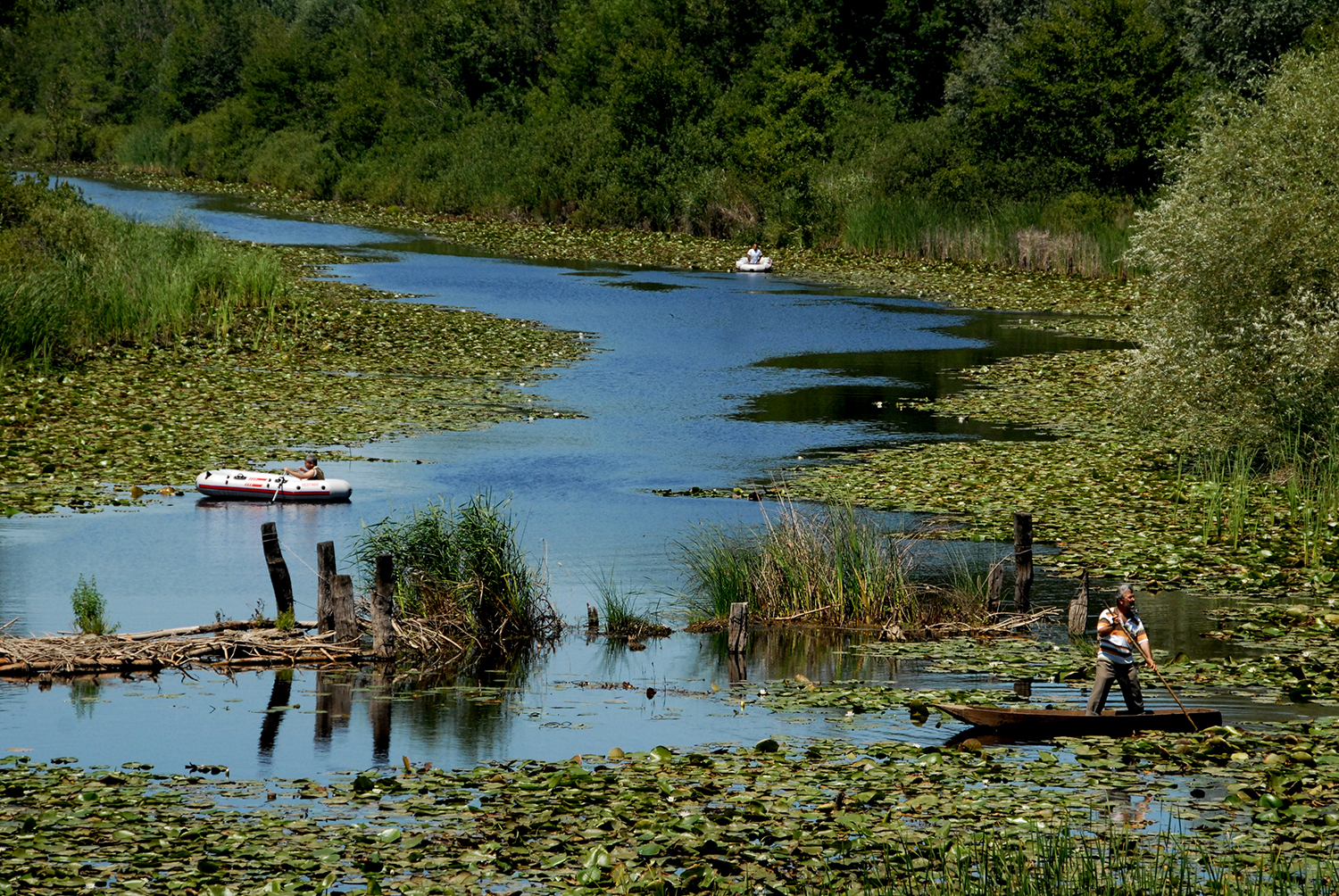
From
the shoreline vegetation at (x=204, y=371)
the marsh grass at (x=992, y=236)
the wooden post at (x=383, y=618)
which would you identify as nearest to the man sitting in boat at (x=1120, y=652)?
the wooden post at (x=383, y=618)

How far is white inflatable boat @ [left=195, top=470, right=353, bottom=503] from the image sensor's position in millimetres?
28359

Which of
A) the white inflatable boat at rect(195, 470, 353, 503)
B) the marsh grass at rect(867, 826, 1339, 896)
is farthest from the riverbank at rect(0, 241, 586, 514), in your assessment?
the marsh grass at rect(867, 826, 1339, 896)

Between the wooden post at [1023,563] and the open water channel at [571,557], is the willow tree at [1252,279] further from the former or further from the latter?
the wooden post at [1023,563]

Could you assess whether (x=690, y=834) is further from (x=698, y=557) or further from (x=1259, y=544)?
(x=1259, y=544)

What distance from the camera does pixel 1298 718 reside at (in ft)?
56.5

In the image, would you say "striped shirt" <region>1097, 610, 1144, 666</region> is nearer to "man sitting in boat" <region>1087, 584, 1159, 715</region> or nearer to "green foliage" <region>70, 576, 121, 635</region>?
"man sitting in boat" <region>1087, 584, 1159, 715</region>

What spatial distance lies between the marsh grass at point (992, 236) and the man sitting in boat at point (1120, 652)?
4924cm

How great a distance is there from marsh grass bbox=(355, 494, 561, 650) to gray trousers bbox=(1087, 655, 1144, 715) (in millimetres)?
8446

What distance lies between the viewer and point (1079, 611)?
21000 mm

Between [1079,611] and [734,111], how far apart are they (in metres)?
71.9

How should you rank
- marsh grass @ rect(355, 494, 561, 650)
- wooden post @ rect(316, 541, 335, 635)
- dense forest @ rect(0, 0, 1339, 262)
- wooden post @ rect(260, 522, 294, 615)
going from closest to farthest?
wooden post @ rect(316, 541, 335, 635)
wooden post @ rect(260, 522, 294, 615)
marsh grass @ rect(355, 494, 561, 650)
dense forest @ rect(0, 0, 1339, 262)

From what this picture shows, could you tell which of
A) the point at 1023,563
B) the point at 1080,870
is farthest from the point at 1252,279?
the point at 1080,870

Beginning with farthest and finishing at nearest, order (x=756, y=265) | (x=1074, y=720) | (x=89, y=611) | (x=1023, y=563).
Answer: (x=756, y=265) → (x=1023, y=563) → (x=89, y=611) → (x=1074, y=720)

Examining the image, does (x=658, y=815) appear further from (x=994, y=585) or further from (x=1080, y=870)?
(x=994, y=585)
